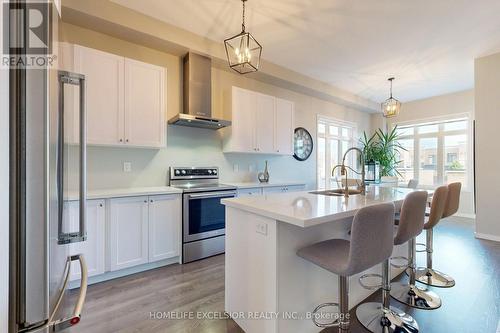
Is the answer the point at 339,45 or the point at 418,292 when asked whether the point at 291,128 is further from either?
the point at 418,292

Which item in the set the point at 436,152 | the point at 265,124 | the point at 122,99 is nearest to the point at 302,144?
the point at 265,124

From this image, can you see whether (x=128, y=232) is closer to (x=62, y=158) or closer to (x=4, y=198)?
(x=62, y=158)

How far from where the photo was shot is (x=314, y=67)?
4.21 meters

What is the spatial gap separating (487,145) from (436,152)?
2.31m

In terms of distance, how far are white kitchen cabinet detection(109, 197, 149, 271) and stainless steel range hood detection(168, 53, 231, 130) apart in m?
1.23

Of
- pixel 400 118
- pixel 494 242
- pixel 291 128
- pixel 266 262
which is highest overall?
pixel 400 118

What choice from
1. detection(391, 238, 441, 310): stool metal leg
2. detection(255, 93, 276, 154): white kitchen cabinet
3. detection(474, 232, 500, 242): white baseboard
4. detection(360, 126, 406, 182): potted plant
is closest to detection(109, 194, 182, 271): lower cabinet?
detection(255, 93, 276, 154): white kitchen cabinet

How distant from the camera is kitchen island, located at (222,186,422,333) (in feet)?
4.67

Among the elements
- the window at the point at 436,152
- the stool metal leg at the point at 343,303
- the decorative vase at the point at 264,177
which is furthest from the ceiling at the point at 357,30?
the stool metal leg at the point at 343,303

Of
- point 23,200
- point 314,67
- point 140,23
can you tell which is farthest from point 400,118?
point 23,200

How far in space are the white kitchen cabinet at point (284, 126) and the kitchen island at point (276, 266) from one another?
2.53m

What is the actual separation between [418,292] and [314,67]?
3613mm

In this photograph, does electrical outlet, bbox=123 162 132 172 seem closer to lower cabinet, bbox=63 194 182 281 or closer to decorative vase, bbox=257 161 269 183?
lower cabinet, bbox=63 194 182 281

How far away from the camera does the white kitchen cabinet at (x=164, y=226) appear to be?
8.73ft
